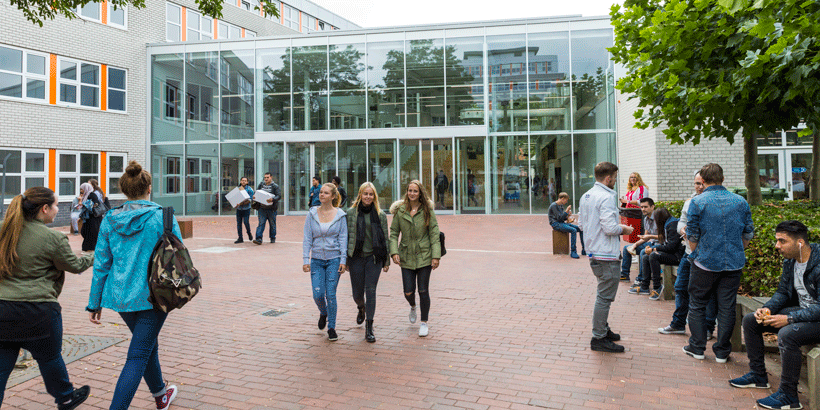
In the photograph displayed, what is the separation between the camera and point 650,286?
7.97 meters

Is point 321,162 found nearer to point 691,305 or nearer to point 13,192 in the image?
point 13,192

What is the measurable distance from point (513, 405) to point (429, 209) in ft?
7.87

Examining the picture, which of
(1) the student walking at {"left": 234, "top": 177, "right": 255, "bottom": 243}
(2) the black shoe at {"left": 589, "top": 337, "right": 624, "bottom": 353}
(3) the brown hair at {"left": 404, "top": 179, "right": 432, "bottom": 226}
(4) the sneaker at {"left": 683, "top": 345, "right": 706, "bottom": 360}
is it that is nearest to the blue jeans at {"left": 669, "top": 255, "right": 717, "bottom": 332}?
(4) the sneaker at {"left": 683, "top": 345, "right": 706, "bottom": 360}

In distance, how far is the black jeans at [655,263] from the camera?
6887 mm

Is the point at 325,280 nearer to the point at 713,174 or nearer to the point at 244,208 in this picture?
the point at 713,174

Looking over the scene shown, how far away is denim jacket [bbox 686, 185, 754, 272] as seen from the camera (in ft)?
15.1

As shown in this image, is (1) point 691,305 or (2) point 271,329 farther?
(2) point 271,329

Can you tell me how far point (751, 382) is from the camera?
4070mm

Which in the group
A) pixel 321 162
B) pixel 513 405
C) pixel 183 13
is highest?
pixel 183 13

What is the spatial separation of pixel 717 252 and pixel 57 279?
198 inches

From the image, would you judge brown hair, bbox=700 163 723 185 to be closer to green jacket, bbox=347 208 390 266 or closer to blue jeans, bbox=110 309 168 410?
green jacket, bbox=347 208 390 266

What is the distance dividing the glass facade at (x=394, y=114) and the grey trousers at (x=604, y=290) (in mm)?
16127

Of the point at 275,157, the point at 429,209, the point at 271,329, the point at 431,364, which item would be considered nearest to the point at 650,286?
the point at 429,209

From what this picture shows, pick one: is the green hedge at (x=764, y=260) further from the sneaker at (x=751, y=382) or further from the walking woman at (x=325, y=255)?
the walking woman at (x=325, y=255)
